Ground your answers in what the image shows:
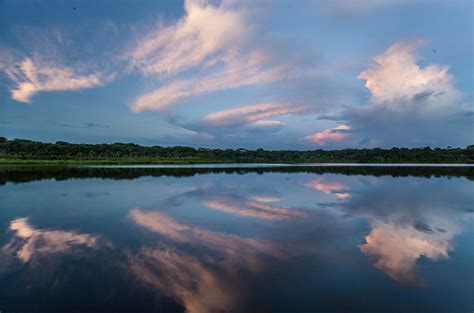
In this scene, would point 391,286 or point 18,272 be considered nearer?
point 391,286

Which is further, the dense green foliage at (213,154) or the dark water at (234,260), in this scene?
the dense green foliage at (213,154)

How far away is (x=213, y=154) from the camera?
13150 centimetres

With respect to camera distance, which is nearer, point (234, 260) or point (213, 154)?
point (234, 260)

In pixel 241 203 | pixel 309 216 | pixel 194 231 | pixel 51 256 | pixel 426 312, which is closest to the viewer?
pixel 426 312

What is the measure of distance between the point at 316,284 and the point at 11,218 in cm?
1288

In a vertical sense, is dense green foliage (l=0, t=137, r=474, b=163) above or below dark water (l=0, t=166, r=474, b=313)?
above

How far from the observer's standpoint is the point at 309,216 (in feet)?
40.1

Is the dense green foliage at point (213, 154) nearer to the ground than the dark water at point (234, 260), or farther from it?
farther from it

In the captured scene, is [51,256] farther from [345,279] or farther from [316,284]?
[345,279]

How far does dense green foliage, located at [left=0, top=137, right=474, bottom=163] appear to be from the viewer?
316ft

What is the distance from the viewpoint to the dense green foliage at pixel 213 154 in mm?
96438

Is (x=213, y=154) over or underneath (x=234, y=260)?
over

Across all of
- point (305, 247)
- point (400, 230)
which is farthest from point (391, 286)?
point (400, 230)

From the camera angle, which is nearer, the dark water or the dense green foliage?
the dark water
